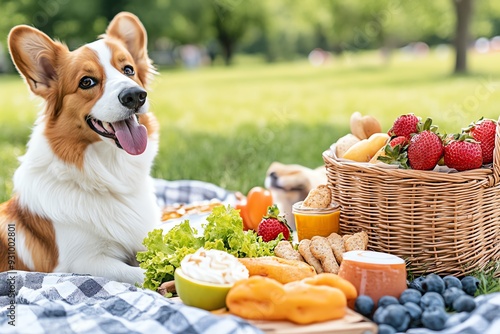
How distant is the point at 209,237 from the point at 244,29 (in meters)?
33.2

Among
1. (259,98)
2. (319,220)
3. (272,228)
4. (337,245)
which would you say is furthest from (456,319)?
(259,98)

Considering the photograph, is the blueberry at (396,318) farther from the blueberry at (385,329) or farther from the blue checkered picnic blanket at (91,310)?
the blue checkered picnic blanket at (91,310)

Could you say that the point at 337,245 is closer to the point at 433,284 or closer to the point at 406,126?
the point at 433,284

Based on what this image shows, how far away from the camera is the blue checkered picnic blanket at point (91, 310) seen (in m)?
2.30

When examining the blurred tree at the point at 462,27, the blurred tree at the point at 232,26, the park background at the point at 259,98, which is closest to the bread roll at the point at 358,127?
the park background at the point at 259,98

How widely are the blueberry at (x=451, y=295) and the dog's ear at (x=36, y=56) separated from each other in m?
2.05

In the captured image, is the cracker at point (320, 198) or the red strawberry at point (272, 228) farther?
the red strawberry at point (272, 228)

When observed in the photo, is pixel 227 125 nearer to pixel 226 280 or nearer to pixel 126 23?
pixel 126 23

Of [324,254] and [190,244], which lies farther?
[190,244]

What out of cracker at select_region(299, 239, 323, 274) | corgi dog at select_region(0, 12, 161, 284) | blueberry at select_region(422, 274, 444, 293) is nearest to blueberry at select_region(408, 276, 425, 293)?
blueberry at select_region(422, 274, 444, 293)

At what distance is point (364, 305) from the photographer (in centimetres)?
243

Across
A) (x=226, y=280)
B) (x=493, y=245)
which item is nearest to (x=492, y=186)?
(x=493, y=245)

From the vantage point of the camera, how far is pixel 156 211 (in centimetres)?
339

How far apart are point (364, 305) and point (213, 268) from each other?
601 millimetres
